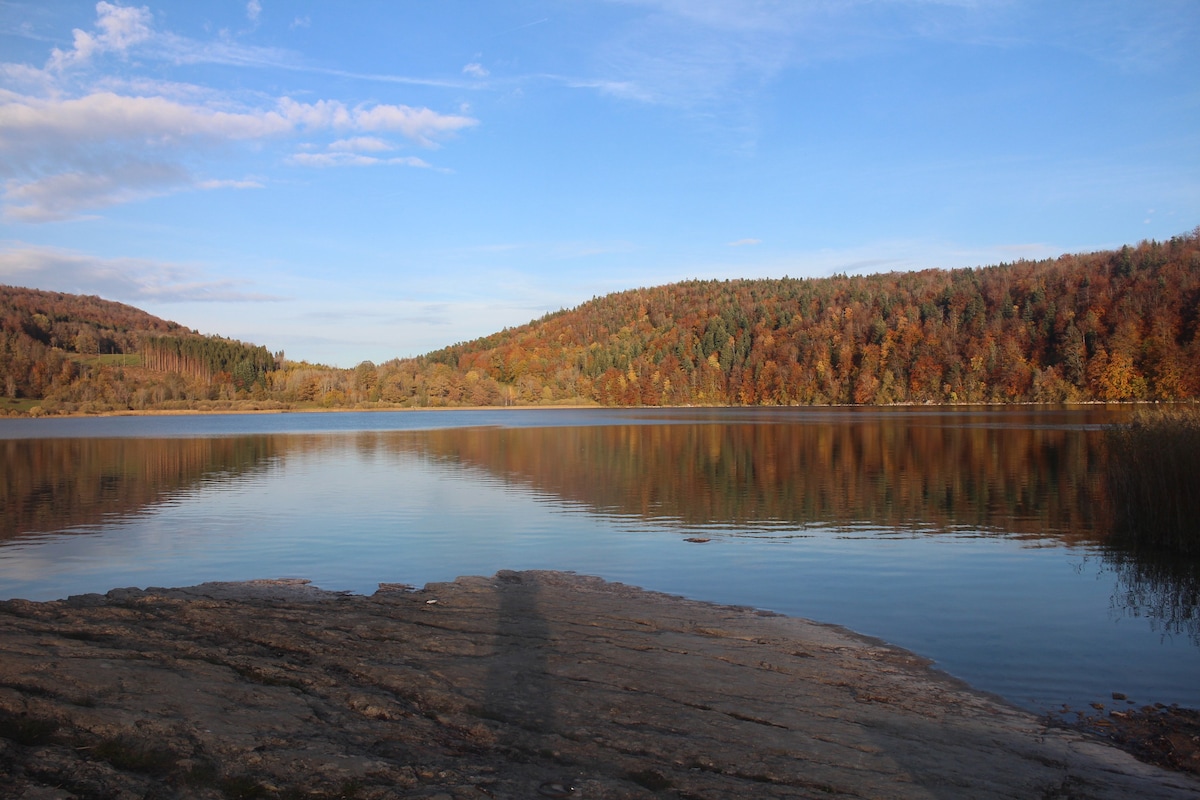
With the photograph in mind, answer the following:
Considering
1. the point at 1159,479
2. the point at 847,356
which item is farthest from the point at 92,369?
the point at 1159,479

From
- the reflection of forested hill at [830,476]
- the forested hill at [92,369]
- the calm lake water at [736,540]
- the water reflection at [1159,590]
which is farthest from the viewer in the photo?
the forested hill at [92,369]

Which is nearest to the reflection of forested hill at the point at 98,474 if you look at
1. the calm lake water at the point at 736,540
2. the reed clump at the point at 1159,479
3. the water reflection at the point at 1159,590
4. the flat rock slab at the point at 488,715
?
the calm lake water at the point at 736,540

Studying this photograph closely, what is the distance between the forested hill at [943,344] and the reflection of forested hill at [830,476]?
75.7m

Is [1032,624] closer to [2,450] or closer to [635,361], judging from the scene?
[2,450]

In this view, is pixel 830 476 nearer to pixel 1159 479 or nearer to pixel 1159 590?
pixel 1159 479

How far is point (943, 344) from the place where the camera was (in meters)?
145

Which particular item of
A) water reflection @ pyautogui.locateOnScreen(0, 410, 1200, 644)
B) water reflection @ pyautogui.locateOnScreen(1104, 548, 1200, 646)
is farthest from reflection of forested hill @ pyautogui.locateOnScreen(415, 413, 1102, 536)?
water reflection @ pyautogui.locateOnScreen(1104, 548, 1200, 646)

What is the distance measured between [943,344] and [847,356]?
757 inches

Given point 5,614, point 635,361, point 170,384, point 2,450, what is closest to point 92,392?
point 170,384

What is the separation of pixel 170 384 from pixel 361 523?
583 ft

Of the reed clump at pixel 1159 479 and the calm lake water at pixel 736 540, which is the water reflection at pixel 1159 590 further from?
the reed clump at pixel 1159 479

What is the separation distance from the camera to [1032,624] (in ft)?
36.7

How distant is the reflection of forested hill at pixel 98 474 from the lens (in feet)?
76.2

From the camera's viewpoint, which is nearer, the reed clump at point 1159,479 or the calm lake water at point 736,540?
the calm lake water at point 736,540
